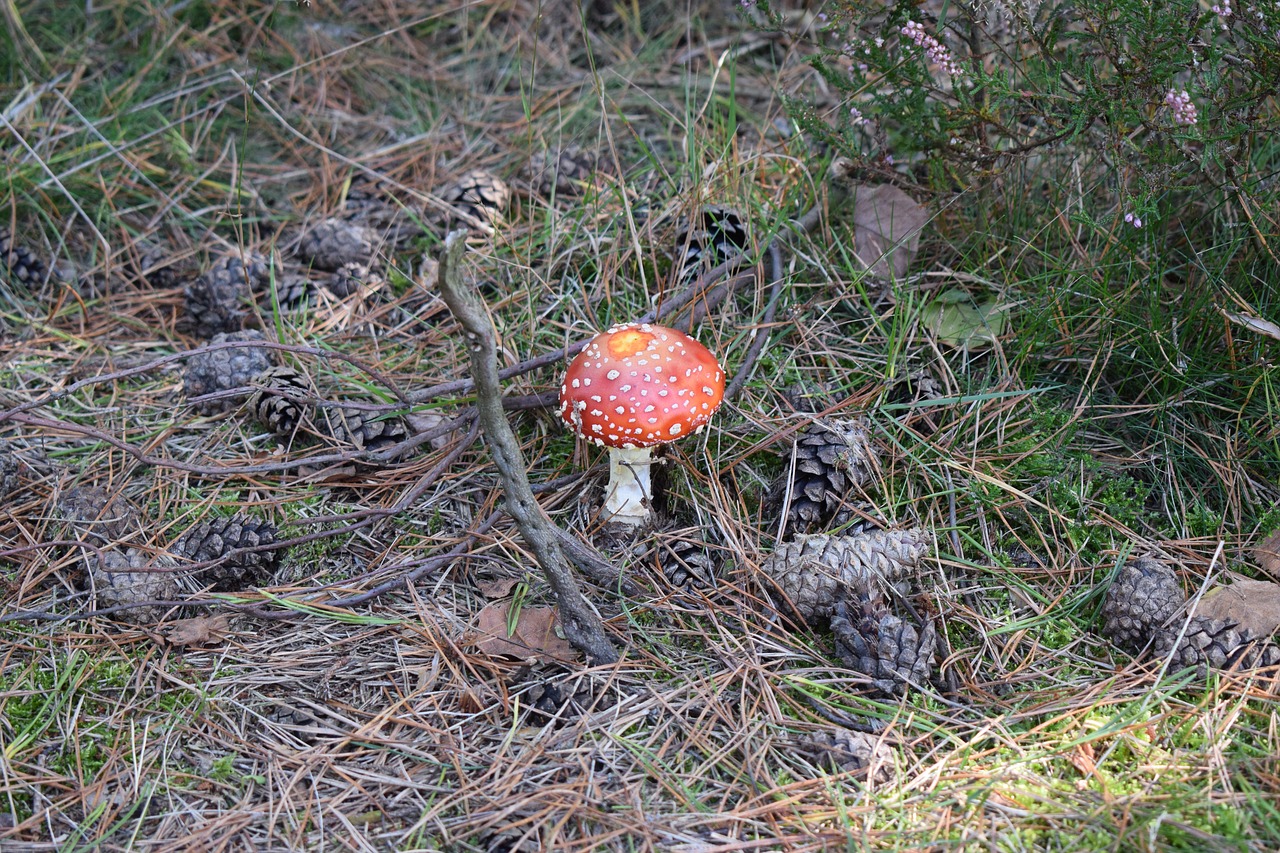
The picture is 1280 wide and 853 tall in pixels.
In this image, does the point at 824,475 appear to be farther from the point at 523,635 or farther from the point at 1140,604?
the point at 523,635

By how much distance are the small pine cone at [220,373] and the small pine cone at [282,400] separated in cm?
10

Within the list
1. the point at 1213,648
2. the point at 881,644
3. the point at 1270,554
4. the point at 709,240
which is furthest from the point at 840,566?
the point at 709,240

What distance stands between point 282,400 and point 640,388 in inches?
52.5

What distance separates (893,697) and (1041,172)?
2034 mm

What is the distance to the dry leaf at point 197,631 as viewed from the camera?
99.6 inches

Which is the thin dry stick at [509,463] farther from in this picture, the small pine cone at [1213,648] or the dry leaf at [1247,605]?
the dry leaf at [1247,605]

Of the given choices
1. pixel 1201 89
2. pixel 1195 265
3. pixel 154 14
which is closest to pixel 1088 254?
pixel 1195 265

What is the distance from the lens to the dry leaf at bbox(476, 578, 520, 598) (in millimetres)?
2713

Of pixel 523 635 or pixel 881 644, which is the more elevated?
pixel 881 644

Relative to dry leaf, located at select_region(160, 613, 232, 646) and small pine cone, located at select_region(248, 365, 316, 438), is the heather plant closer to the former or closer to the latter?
small pine cone, located at select_region(248, 365, 316, 438)

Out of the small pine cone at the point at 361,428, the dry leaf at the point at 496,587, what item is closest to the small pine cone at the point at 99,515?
the small pine cone at the point at 361,428

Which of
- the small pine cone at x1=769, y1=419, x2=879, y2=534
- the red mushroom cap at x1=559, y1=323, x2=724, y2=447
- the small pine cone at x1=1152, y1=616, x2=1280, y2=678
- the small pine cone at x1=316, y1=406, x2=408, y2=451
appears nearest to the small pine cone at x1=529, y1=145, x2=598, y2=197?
the small pine cone at x1=316, y1=406, x2=408, y2=451

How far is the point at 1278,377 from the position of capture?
2.69m

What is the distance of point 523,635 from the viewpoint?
102 inches
